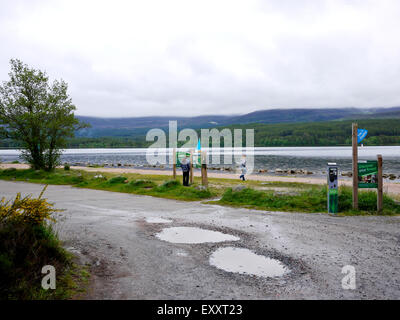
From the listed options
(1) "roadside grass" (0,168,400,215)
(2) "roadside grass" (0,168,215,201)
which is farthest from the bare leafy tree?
(1) "roadside grass" (0,168,400,215)

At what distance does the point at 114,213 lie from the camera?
10.9 metres

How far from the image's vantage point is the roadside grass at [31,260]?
4.24 metres

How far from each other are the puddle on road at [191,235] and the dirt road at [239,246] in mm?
263

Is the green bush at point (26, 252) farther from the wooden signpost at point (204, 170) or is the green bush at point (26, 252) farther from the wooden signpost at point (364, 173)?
the wooden signpost at point (204, 170)

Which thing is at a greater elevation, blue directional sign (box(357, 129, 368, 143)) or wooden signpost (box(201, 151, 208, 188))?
blue directional sign (box(357, 129, 368, 143))

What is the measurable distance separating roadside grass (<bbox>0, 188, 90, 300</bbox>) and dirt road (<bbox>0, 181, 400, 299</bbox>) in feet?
1.13

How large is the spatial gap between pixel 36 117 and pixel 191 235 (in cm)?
2249

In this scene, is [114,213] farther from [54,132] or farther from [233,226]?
[54,132]

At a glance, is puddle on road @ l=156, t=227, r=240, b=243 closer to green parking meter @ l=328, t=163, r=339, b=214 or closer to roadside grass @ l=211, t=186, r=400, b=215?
roadside grass @ l=211, t=186, r=400, b=215

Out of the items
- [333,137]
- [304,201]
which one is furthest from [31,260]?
[333,137]

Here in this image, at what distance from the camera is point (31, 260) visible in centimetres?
474

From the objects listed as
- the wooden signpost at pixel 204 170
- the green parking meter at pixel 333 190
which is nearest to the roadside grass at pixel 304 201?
the green parking meter at pixel 333 190

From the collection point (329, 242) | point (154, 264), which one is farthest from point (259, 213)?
point (154, 264)

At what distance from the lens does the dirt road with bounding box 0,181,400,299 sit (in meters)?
4.70
